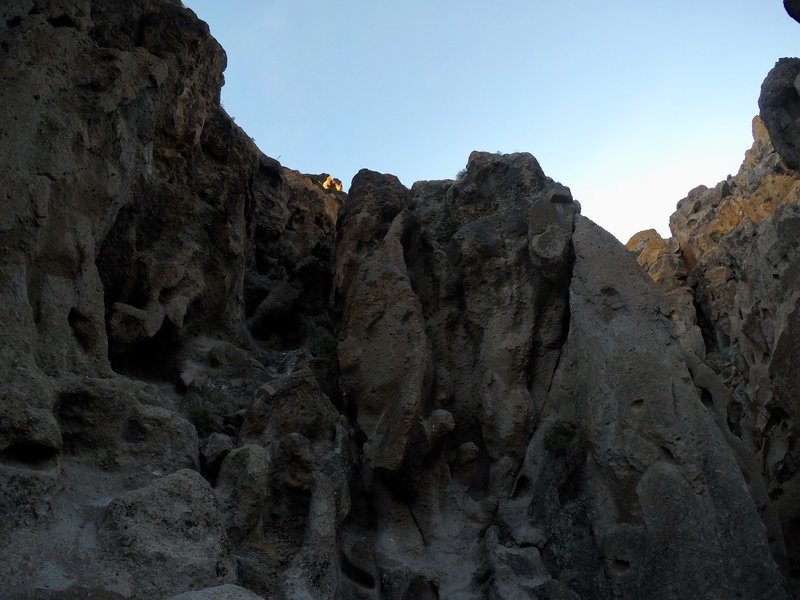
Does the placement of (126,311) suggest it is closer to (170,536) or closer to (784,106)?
(170,536)

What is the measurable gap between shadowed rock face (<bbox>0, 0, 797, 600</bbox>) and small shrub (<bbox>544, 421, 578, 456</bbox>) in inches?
4.5

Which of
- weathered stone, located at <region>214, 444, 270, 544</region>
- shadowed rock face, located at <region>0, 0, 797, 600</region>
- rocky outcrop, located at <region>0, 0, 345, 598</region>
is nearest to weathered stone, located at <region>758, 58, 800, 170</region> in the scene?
shadowed rock face, located at <region>0, 0, 797, 600</region>

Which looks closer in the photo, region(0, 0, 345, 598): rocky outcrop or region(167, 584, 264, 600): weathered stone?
region(167, 584, 264, 600): weathered stone

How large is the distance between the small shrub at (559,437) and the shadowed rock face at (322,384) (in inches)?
4.5

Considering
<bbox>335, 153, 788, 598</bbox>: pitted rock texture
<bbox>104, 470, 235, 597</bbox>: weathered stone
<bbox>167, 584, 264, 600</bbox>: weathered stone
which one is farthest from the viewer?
<bbox>335, 153, 788, 598</bbox>: pitted rock texture

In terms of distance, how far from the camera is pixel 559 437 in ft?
41.5

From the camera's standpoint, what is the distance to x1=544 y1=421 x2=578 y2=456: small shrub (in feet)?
41.2

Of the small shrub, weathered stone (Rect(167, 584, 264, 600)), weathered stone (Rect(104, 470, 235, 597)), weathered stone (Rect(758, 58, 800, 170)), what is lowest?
weathered stone (Rect(167, 584, 264, 600))

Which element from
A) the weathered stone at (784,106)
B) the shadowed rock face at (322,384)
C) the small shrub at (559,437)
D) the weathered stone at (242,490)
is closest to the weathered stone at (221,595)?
the shadowed rock face at (322,384)

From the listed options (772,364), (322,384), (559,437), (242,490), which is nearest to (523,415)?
(559,437)

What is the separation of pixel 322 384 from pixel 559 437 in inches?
189

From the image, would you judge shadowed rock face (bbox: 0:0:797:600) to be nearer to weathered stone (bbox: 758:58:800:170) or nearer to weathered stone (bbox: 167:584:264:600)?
weathered stone (bbox: 167:584:264:600)

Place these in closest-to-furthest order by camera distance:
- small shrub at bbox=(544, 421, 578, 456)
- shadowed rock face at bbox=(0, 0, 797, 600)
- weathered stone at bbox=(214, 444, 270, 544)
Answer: shadowed rock face at bbox=(0, 0, 797, 600), weathered stone at bbox=(214, 444, 270, 544), small shrub at bbox=(544, 421, 578, 456)

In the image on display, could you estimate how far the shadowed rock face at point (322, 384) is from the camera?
8281 millimetres
